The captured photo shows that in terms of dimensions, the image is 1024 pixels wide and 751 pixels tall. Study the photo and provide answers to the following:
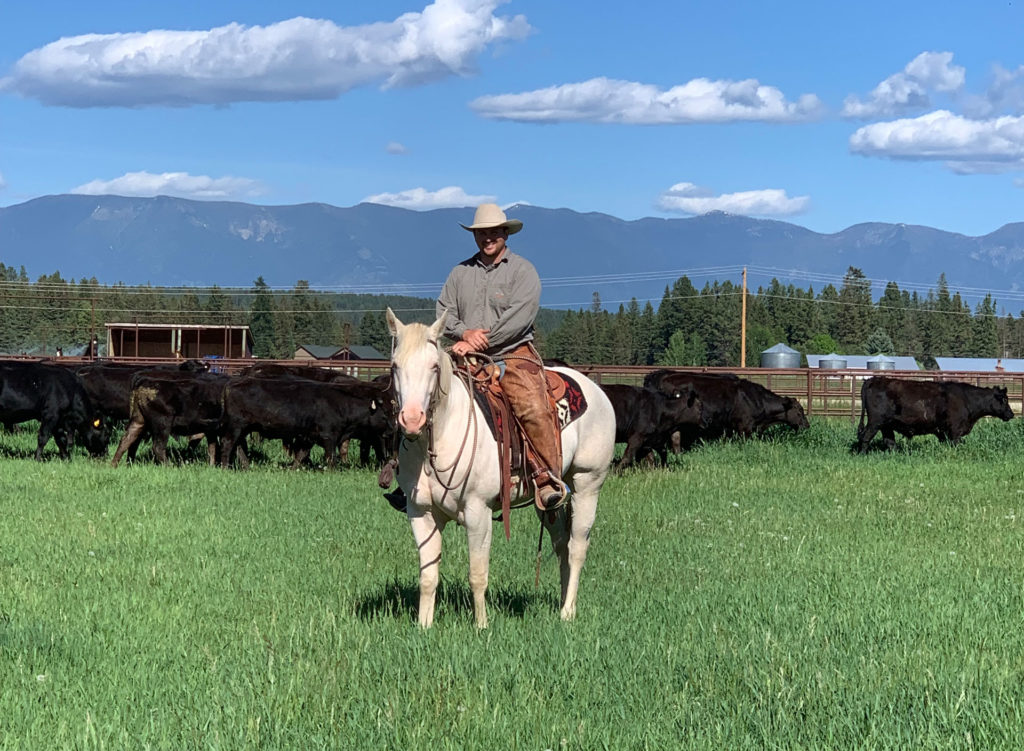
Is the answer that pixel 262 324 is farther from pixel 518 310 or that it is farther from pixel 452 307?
pixel 518 310

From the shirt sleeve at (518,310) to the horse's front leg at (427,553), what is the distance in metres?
1.18

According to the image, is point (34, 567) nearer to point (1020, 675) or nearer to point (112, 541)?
point (112, 541)

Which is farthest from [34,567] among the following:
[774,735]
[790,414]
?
[790,414]

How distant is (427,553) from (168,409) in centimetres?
1320

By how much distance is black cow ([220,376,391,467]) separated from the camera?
19.3m

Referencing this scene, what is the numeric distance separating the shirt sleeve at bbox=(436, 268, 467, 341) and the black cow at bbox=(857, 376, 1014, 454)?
16.1 meters

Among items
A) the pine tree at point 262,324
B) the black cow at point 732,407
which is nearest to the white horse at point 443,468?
the black cow at point 732,407

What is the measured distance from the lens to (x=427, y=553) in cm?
705

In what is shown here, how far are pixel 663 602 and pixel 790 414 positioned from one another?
57.6ft

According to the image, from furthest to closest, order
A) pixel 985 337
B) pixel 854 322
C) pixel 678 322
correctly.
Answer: pixel 985 337
pixel 854 322
pixel 678 322

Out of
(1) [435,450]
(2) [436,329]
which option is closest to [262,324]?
(1) [435,450]

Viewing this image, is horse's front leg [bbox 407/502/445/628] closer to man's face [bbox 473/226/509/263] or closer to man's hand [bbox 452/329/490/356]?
man's hand [bbox 452/329/490/356]

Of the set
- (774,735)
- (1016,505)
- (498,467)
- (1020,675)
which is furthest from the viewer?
(1016,505)

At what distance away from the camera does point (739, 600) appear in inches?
313
